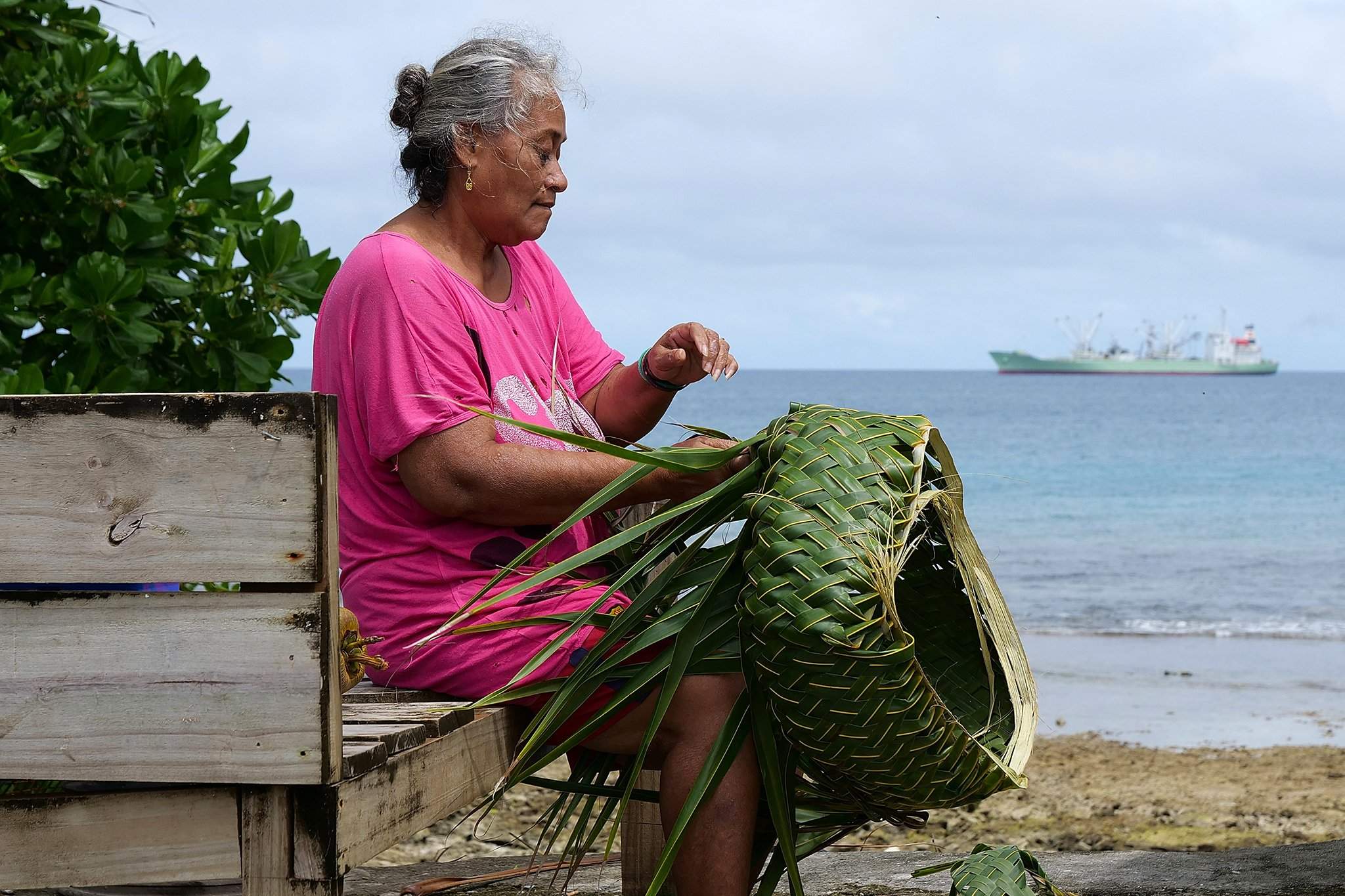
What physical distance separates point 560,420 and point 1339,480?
28606 millimetres

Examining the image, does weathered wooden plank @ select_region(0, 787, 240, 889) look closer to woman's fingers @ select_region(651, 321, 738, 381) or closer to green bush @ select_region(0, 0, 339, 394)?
woman's fingers @ select_region(651, 321, 738, 381)

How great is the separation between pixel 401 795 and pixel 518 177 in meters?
1.09

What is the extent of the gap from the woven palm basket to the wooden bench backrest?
1.89 feet

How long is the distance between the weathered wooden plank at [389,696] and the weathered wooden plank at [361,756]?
365 millimetres

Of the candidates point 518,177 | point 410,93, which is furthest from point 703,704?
point 410,93

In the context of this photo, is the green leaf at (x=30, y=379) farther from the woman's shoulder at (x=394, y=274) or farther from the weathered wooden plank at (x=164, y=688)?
the weathered wooden plank at (x=164, y=688)

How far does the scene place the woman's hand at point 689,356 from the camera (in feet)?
7.70

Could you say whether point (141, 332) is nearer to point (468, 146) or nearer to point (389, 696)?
point (468, 146)

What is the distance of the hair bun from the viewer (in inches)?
93.4

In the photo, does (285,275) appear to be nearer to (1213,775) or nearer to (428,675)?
(428,675)

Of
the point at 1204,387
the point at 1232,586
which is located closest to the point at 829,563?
the point at 1232,586

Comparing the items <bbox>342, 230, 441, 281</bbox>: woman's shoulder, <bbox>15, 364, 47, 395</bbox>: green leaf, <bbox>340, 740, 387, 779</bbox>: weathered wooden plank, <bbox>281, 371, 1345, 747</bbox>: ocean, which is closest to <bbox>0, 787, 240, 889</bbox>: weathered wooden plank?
<bbox>340, 740, 387, 779</bbox>: weathered wooden plank

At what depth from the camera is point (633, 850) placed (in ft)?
9.51

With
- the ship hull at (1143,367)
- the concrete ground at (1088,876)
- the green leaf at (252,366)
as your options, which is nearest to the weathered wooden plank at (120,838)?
the concrete ground at (1088,876)
